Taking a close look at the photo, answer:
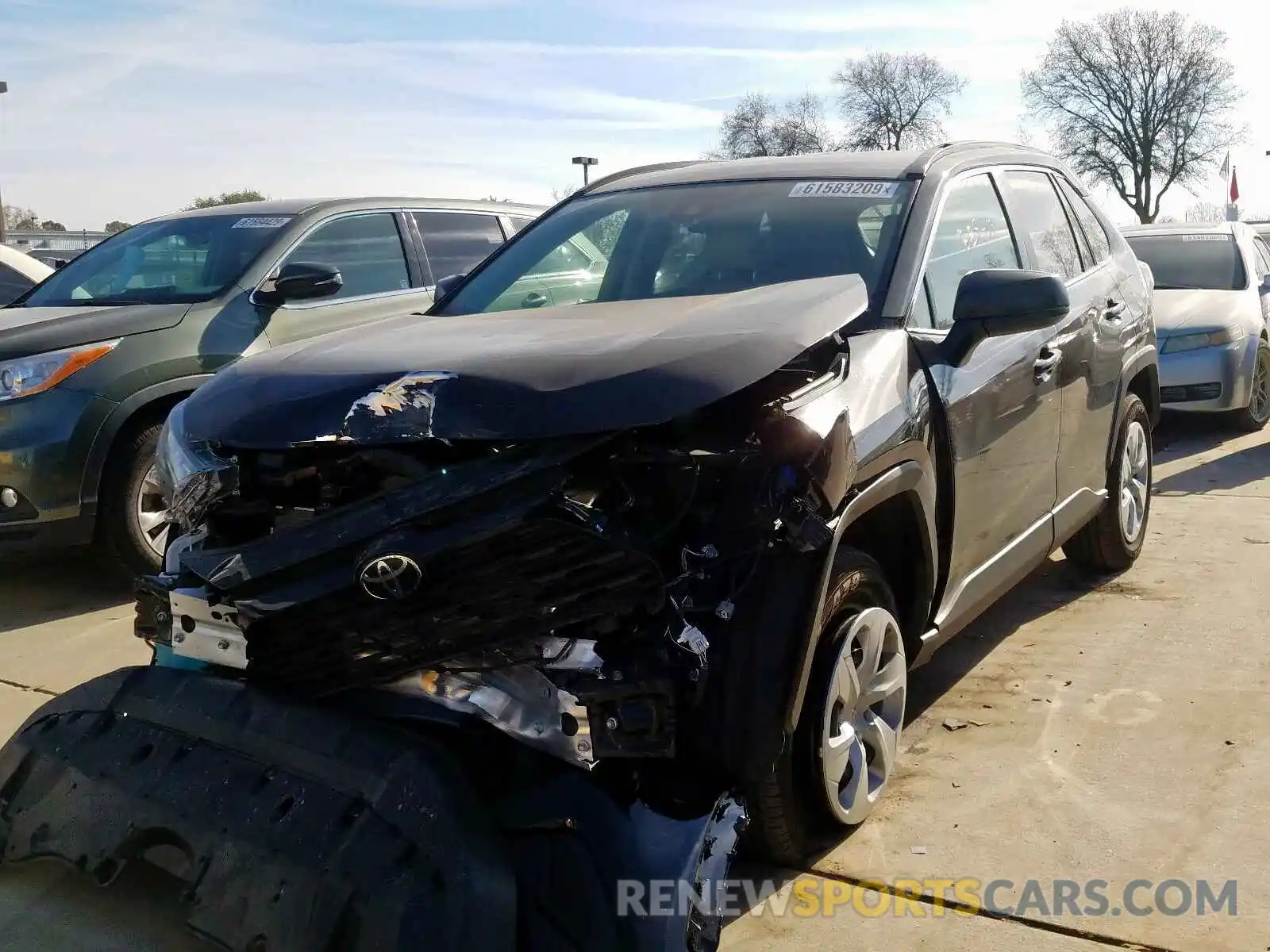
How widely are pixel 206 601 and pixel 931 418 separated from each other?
1945 millimetres

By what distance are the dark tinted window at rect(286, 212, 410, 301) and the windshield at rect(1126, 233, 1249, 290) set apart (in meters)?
6.12

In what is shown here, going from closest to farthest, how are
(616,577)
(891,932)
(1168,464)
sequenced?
(616,577), (891,932), (1168,464)

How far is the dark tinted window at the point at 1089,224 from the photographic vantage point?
499 cm

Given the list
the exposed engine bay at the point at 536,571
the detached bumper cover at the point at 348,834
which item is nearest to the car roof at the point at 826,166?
the exposed engine bay at the point at 536,571

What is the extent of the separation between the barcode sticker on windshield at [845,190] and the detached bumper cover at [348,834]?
2.08 m

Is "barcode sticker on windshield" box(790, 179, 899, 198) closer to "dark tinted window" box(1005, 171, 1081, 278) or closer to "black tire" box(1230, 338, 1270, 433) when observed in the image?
"dark tinted window" box(1005, 171, 1081, 278)

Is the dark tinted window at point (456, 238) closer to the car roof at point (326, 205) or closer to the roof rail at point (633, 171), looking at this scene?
the car roof at point (326, 205)

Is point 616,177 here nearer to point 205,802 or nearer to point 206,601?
point 206,601

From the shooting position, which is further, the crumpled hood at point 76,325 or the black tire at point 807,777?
the crumpled hood at point 76,325

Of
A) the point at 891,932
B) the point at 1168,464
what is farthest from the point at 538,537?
the point at 1168,464

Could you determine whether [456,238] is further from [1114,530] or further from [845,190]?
[1114,530]

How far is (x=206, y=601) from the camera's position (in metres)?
2.49

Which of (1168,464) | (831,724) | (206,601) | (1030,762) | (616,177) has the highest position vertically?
(616,177)

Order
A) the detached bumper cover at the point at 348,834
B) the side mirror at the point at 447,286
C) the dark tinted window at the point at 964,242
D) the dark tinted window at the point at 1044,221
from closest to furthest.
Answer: the detached bumper cover at the point at 348,834
the dark tinted window at the point at 964,242
the side mirror at the point at 447,286
the dark tinted window at the point at 1044,221
